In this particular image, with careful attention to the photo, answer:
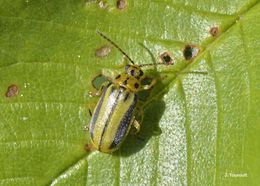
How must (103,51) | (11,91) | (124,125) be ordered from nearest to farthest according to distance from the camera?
(11,91) < (103,51) < (124,125)

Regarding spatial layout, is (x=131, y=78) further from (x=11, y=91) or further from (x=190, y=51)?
(x=11, y=91)

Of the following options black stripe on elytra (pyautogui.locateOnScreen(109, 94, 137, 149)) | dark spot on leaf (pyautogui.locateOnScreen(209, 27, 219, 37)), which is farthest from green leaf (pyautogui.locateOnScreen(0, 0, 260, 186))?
black stripe on elytra (pyautogui.locateOnScreen(109, 94, 137, 149))

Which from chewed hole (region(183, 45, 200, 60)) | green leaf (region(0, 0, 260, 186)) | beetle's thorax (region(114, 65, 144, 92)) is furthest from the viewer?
beetle's thorax (region(114, 65, 144, 92))

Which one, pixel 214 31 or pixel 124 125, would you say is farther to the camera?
pixel 124 125

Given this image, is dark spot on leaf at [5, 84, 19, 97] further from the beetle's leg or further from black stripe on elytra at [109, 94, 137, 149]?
the beetle's leg

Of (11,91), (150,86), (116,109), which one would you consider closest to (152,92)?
(150,86)

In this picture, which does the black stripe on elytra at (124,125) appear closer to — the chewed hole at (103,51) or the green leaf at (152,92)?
the green leaf at (152,92)

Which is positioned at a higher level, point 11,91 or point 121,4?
point 121,4
